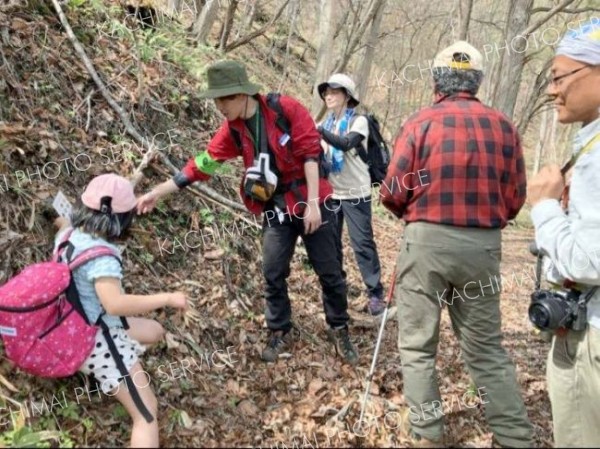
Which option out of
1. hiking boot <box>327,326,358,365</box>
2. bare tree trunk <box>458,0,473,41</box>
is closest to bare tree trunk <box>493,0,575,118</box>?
bare tree trunk <box>458,0,473,41</box>

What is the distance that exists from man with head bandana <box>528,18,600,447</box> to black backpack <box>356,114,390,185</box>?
2977 millimetres

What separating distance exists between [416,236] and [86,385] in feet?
7.33

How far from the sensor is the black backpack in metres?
5.49

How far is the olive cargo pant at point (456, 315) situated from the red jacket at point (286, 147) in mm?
1054

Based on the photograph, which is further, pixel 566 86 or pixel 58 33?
pixel 58 33

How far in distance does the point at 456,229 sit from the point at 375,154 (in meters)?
2.71

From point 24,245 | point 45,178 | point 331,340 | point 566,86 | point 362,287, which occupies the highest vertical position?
point 566,86

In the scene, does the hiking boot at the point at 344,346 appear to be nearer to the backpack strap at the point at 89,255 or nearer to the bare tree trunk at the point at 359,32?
the backpack strap at the point at 89,255

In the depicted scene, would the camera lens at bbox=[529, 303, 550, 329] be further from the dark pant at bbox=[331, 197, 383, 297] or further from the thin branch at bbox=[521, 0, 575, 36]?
the thin branch at bbox=[521, 0, 575, 36]

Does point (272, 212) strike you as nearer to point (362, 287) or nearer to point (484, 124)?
point (484, 124)

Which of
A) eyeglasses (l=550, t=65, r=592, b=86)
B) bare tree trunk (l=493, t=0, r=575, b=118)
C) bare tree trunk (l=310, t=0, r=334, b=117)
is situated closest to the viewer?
eyeglasses (l=550, t=65, r=592, b=86)

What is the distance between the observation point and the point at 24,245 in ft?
12.0

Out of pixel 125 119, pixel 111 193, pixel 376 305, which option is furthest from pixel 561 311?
pixel 125 119

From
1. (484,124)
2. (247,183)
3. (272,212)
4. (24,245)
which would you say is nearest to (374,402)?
(272,212)
